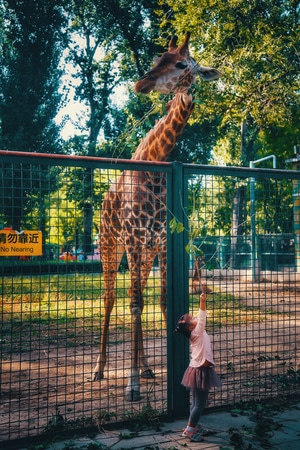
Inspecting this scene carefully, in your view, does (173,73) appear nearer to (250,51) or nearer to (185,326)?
(185,326)

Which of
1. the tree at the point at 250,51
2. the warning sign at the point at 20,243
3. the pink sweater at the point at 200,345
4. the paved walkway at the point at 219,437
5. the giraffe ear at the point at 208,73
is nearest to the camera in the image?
the paved walkway at the point at 219,437

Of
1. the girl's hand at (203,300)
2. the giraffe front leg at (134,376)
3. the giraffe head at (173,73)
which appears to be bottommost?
the giraffe front leg at (134,376)

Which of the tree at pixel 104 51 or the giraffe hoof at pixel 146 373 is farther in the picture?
the tree at pixel 104 51

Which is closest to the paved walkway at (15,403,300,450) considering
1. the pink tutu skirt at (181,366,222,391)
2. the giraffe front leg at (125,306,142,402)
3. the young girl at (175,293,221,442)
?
the young girl at (175,293,221,442)

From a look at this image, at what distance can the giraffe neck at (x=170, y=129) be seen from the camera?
246 inches

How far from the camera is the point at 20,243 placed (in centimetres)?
396

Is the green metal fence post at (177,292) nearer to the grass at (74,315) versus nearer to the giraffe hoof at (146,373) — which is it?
the grass at (74,315)

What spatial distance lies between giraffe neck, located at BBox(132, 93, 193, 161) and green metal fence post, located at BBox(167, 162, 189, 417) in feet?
5.53

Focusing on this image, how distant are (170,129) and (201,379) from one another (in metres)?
3.36

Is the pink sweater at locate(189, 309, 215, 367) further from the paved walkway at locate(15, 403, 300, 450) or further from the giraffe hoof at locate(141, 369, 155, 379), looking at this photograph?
the giraffe hoof at locate(141, 369, 155, 379)

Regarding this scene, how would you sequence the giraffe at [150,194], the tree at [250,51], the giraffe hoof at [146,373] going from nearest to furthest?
the giraffe at [150,194], the giraffe hoof at [146,373], the tree at [250,51]

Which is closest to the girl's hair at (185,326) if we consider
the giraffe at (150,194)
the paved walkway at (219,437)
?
the paved walkway at (219,437)

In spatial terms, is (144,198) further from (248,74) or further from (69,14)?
(69,14)

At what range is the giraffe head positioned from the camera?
241 inches
